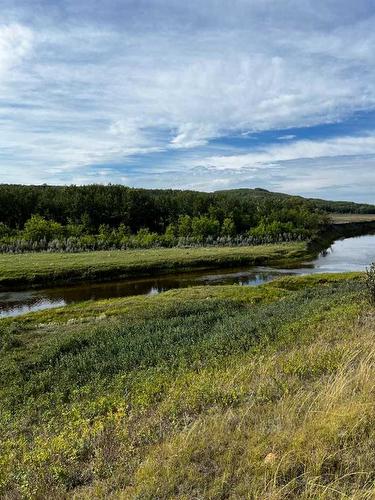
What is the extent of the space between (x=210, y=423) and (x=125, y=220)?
11213 cm

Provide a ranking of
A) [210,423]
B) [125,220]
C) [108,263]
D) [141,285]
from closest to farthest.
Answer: [210,423] → [141,285] → [108,263] → [125,220]

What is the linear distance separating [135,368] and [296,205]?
486 ft

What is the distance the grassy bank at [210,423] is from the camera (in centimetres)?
447

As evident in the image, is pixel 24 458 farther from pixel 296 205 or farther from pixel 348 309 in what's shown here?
pixel 296 205

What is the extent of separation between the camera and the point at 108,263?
191ft

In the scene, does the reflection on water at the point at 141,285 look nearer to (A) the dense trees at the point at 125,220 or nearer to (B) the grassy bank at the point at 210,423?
(B) the grassy bank at the point at 210,423

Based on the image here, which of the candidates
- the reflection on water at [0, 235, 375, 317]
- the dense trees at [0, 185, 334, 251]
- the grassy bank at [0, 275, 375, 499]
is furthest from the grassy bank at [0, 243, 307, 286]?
the grassy bank at [0, 275, 375, 499]

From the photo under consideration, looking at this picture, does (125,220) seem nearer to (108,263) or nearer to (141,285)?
A: (108,263)

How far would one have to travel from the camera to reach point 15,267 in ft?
174

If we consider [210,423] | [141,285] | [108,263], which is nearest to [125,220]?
[108,263]

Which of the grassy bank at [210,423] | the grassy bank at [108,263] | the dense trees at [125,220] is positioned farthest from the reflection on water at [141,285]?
the dense trees at [125,220]

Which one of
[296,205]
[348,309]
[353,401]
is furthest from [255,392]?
[296,205]

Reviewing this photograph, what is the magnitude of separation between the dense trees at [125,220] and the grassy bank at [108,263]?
16907 mm

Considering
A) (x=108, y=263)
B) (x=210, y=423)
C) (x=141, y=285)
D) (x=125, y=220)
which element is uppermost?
(x=125, y=220)
